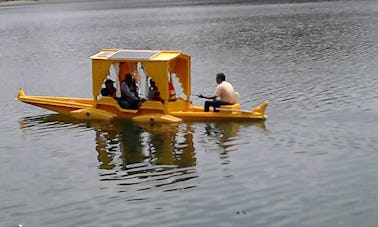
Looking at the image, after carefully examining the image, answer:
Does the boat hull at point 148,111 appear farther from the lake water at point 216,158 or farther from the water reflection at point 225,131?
the lake water at point 216,158

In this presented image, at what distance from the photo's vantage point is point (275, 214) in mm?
13938

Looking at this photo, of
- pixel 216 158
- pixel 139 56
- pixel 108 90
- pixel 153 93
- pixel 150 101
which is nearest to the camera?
pixel 216 158

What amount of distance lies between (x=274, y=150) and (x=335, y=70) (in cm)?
1504

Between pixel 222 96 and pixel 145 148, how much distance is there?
3.77 metres

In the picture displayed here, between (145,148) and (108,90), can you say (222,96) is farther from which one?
(108,90)

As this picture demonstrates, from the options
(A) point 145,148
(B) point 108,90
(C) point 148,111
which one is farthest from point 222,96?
(B) point 108,90

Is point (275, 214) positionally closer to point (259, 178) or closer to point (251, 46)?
point (259, 178)

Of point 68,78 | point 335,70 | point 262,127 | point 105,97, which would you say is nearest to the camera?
point 262,127

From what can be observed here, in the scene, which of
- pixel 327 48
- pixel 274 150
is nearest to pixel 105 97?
pixel 274 150

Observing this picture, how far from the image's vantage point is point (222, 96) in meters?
22.6

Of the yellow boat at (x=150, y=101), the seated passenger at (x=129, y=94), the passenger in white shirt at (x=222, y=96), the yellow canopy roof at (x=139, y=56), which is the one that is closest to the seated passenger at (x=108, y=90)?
the yellow boat at (x=150, y=101)

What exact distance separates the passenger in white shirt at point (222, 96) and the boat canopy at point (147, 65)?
159 cm

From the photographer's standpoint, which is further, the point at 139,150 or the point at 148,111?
the point at 148,111

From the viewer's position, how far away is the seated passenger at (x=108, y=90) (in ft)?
78.6
